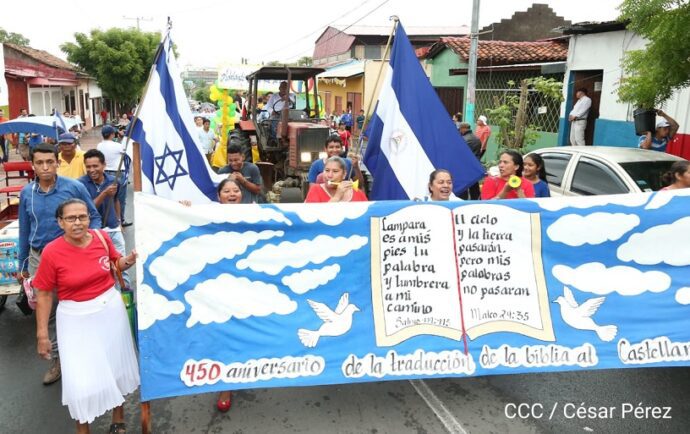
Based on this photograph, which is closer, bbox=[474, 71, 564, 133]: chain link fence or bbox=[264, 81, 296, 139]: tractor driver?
bbox=[264, 81, 296, 139]: tractor driver

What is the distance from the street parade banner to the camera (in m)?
3.71

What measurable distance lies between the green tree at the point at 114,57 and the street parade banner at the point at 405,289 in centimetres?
3425

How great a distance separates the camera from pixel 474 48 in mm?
14102

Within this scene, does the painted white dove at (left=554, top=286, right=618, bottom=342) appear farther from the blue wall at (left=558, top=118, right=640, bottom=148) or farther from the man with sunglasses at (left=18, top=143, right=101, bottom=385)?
the blue wall at (left=558, top=118, right=640, bottom=148)

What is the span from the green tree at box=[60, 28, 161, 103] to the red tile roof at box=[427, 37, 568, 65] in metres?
21.9

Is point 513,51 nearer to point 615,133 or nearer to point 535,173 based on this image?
point 615,133

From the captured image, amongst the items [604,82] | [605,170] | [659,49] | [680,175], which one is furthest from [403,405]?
[604,82]

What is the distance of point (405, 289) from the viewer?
3.95m

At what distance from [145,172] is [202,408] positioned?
2.06 meters

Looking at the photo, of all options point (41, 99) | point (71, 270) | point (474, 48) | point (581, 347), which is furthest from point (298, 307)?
point (41, 99)

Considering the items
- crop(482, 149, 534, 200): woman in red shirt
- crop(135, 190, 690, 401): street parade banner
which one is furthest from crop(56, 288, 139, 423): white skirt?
crop(482, 149, 534, 200): woman in red shirt

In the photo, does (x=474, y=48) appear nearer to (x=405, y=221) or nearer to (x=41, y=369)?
(x=405, y=221)

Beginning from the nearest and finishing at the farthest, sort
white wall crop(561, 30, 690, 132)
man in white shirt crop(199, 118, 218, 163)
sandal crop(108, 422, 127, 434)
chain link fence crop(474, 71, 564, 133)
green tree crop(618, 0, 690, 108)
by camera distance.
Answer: sandal crop(108, 422, 127, 434) < green tree crop(618, 0, 690, 108) < white wall crop(561, 30, 690, 132) < man in white shirt crop(199, 118, 218, 163) < chain link fence crop(474, 71, 564, 133)

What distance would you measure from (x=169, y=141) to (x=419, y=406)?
10.1 ft
